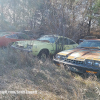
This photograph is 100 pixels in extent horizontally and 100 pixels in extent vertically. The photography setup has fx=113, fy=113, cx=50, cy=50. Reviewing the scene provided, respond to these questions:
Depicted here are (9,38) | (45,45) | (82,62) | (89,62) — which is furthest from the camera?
(9,38)

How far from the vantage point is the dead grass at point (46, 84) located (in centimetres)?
250

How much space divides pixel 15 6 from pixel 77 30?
1057cm

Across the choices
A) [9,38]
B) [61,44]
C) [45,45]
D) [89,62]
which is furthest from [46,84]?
[9,38]

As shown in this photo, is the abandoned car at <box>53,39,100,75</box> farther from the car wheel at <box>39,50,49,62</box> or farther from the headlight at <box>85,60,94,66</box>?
the car wheel at <box>39,50,49,62</box>

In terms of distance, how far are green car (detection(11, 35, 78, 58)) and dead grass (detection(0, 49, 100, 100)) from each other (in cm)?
91

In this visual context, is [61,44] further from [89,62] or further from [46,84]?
[46,84]

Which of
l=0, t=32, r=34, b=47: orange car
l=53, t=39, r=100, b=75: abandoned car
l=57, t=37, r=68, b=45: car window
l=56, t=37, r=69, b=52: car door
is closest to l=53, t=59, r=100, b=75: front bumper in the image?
l=53, t=39, r=100, b=75: abandoned car

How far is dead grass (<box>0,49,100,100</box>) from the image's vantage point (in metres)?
2.50

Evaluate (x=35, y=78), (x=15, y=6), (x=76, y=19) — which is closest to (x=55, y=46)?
(x=76, y=19)

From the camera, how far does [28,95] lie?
246 cm

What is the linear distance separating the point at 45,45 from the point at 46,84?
9.92 feet

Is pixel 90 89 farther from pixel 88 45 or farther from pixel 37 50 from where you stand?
pixel 37 50

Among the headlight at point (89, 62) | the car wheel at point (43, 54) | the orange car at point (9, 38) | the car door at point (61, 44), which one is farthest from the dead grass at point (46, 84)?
the orange car at point (9, 38)

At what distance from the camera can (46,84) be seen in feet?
10.2
